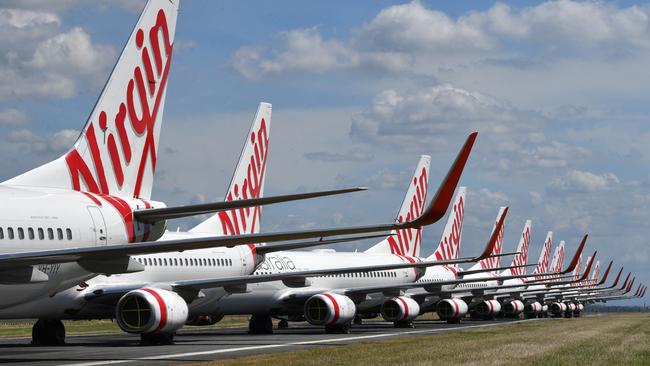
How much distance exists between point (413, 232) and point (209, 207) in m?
37.5

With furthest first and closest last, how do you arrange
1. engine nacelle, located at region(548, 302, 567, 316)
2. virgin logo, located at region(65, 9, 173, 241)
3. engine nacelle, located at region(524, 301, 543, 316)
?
engine nacelle, located at region(548, 302, 567, 316)
engine nacelle, located at region(524, 301, 543, 316)
virgin logo, located at region(65, 9, 173, 241)

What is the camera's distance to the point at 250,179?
39.2 m

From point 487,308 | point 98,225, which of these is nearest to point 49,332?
point 98,225

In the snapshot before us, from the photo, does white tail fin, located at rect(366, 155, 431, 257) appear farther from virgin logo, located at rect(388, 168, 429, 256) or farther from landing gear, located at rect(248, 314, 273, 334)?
landing gear, located at rect(248, 314, 273, 334)

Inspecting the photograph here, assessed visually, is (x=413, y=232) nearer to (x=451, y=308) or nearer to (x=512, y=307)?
(x=451, y=308)

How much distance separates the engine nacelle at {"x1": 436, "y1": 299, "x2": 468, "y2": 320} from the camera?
5269 cm

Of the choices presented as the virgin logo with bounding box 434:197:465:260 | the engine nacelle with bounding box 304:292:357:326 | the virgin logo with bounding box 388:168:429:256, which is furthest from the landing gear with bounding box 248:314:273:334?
the virgin logo with bounding box 434:197:465:260

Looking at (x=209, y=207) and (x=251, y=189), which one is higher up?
(x=251, y=189)

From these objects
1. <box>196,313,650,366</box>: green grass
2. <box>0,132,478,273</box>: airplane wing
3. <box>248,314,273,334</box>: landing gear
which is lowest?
<box>196,313,650,366</box>: green grass

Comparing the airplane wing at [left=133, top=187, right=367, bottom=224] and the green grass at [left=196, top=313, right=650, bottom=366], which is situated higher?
the airplane wing at [left=133, top=187, right=367, bottom=224]

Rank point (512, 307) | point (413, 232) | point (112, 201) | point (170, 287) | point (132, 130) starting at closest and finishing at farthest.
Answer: point (112, 201) → point (132, 130) → point (170, 287) → point (413, 232) → point (512, 307)

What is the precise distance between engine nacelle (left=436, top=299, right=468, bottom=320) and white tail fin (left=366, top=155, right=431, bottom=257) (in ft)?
10.9

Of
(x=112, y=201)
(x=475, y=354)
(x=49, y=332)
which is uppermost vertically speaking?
(x=112, y=201)

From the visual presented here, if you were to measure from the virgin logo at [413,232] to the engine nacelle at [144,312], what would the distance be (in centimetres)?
2914
